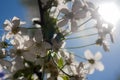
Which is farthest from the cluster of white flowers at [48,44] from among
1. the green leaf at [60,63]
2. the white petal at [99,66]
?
the white petal at [99,66]

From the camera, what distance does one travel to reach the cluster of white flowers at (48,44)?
7.33 ft

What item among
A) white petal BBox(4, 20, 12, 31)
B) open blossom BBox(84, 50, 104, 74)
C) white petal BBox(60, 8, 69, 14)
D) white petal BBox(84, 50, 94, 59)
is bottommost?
open blossom BBox(84, 50, 104, 74)

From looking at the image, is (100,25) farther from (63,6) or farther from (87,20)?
(63,6)

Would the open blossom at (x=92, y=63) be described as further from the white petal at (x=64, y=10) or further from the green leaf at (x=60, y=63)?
the white petal at (x=64, y=10)

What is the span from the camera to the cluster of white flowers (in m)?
2.23

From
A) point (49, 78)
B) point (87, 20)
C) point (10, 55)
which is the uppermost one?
point (87, 20)

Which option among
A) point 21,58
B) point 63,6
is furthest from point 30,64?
point 63,6

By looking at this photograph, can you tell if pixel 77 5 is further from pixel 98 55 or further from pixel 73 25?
pixel 98 55

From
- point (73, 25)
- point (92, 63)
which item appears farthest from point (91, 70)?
point (73, 25)

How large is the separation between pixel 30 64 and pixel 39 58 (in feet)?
0.36

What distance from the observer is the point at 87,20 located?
7.83ft

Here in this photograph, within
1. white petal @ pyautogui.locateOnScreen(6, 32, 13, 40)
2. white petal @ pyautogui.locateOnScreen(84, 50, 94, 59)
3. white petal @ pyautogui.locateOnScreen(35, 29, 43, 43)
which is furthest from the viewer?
white petal @ pyautogui.locateOnScreen(84, 50, 94, 59)

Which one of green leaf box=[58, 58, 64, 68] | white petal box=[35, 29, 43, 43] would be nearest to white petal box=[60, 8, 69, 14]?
white petal box=[35, 29, 43, 43]

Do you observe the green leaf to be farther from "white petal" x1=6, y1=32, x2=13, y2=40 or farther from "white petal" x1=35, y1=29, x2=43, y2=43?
"white petal" x1=6, y1=32, x2=13, y2=40
